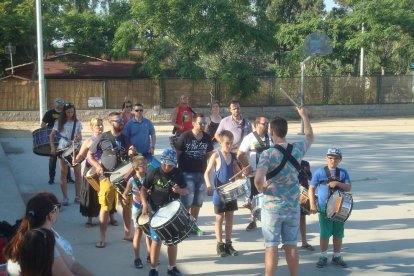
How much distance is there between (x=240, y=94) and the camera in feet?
88.3

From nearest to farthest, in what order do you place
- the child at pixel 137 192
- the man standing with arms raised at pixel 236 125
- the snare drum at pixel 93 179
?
the child at pixel 137 192 → the snare drum at pixel 93 179 → the man standing with arms raised at pixel 236 125

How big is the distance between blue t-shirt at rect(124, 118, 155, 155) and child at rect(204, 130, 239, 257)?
143 cm

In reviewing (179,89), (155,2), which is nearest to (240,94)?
(179,89)

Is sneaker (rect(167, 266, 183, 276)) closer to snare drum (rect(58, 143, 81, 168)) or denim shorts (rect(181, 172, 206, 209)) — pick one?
denim shorts (rect(181, 172, 206, 209))

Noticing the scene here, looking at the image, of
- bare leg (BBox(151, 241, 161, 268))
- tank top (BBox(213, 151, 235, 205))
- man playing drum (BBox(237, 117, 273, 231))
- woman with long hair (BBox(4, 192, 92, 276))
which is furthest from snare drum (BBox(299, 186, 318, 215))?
woman with long hair (BBox(4, 192, 92, 276))

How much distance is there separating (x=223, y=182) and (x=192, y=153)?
0.63 m

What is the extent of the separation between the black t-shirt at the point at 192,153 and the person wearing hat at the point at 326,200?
1.55 meters

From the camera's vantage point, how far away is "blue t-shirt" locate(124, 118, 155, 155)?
8.13 metres

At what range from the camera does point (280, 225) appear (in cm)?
548

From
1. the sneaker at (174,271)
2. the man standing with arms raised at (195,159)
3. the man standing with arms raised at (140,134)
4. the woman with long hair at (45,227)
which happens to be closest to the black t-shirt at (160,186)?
the sneaker at (174,271)

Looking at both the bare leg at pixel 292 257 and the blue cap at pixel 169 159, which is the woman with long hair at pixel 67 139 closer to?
the blue cap at pixel 169 159

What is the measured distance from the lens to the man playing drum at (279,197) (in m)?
5.41

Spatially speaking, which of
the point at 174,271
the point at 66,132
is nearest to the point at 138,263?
the point at 174,271

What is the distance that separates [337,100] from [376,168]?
17283 mm
